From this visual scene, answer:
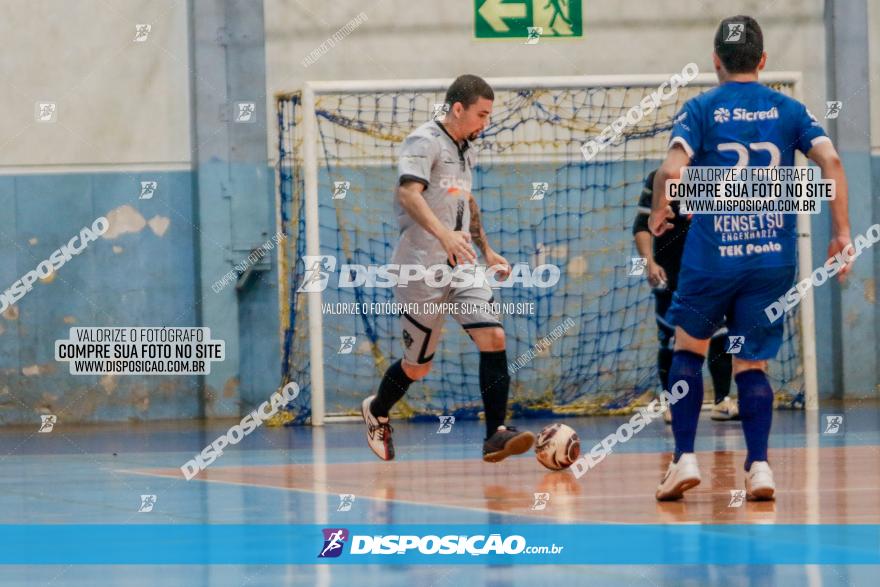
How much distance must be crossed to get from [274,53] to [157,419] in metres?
2.94

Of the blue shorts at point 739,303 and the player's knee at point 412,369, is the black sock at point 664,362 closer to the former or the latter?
the player's knee at point 412,369

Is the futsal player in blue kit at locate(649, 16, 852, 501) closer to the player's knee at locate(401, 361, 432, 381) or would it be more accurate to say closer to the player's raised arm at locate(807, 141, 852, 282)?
the player's raised arm at locate(807, 141, 852, 282)

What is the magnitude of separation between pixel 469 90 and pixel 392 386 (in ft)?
4.86

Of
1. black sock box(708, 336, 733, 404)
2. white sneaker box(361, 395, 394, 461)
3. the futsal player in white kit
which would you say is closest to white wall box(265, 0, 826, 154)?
black sock box(708, 336, 733, 404)

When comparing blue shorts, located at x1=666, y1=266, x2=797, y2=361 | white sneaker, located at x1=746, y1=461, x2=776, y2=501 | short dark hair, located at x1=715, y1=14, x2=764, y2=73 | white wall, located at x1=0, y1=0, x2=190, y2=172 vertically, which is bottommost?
white sneaker, located at x1=746, y1=461, x2=776, y2=501

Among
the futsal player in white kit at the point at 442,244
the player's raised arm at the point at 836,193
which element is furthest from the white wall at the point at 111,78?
the player's raised arm at the point at 836,193

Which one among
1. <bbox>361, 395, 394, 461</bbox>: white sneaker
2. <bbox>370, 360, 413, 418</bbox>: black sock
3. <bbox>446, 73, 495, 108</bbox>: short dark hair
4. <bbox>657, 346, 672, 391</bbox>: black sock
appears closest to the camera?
<bbox>446, 73, 495, 108</bbox>: short dark hair

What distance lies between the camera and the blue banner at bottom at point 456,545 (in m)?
3.89

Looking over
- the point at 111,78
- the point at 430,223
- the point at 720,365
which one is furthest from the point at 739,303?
the point at 111,78

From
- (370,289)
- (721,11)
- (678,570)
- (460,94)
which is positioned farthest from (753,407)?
(721,11)

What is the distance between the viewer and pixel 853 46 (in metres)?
10.4

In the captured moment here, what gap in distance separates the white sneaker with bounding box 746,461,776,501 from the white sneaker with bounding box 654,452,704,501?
0.20m

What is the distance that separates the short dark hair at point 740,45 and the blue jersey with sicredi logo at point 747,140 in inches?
2.7

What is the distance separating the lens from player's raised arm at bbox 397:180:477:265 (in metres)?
6.07
